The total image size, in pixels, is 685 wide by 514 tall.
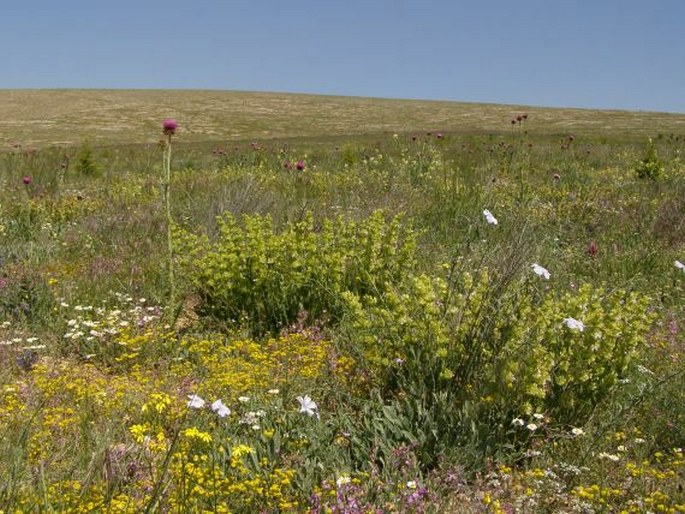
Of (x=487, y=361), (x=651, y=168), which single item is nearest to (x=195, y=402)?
(x=487, y=361)

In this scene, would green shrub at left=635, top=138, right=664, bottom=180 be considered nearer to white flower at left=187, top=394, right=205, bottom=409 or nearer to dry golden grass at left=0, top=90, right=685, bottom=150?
white flower at left=187, top=394, right=205, bottom=409

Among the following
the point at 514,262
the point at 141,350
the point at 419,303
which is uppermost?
the point at 514,262

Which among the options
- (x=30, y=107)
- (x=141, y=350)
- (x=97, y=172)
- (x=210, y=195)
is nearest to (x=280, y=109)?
(x=30, y=107)

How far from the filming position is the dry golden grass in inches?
1657

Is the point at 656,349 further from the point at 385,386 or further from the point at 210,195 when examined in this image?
the point at 210,195

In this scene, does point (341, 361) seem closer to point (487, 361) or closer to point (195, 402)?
point (487, 361)

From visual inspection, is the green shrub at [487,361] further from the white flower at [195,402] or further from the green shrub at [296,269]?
the green shrub at [296,269]

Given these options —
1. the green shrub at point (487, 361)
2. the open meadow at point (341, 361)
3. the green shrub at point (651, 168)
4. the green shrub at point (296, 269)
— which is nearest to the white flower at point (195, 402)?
the open meadow at point (341, 361)

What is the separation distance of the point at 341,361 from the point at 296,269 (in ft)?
4.26

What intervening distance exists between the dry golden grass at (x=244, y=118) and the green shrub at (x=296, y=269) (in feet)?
103

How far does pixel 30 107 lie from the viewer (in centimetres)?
5459

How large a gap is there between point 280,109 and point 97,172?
4688cm

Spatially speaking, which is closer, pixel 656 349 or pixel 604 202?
pixel 656 349

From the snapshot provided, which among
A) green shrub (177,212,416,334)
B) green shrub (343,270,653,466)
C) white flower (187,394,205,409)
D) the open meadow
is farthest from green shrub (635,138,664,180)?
white flower (187,394,205,409)
